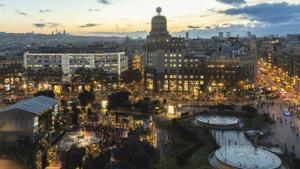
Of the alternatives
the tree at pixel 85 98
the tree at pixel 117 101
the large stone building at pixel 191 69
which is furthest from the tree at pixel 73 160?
the large stone building at pixel 191 69

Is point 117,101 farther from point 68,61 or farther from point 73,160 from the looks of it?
point 68,61

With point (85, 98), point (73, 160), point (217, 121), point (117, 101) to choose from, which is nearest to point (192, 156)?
point (73, 160)

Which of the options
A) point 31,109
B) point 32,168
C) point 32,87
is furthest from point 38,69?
point 32,168

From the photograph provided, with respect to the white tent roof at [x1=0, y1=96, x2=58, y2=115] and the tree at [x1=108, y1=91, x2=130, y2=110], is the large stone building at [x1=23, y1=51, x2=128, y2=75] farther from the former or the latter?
the white tent roof at [x1=0, y1=96, x2=58, y2=115]

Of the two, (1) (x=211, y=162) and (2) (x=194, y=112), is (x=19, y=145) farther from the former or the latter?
(2) (x=194, y=112)

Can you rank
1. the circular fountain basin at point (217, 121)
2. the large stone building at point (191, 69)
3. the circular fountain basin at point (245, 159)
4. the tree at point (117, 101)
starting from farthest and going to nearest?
the large stone building at point (191, 69) < the tree at point (117, 101) < the circular fountain basin at point (217, 121) < the circular fountain basin at point (245, 159)

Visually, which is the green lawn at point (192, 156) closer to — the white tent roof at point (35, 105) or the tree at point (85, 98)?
the white tent roof at point (35, 105)

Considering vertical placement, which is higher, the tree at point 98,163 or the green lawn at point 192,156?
the tree at point 98,163

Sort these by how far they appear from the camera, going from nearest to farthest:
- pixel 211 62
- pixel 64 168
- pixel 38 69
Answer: pixel 64 168 → pixel 211 62 → pixel 38 69
